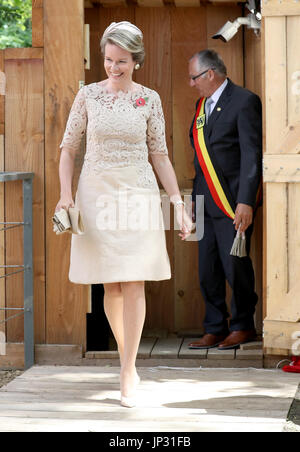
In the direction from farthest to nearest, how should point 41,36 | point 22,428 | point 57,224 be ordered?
point 41,36 < point 57,224 < point 22,428

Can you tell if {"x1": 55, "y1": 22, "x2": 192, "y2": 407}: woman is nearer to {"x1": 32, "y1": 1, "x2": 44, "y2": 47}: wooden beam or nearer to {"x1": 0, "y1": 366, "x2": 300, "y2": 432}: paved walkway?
{"x1": 0, "y1": 366, "x2": 300, "y2": 432}: paved walkway

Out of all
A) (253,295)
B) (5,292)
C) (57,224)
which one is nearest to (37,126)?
(5,292)

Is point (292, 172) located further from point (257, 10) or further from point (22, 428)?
point (22, 428)

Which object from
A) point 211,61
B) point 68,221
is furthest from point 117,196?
point 211,61

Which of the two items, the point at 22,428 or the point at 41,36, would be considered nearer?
the point at 22,428

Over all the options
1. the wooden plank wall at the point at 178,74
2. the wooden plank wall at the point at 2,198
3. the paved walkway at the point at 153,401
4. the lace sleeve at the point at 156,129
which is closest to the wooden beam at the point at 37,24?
the wooden plank wall at the point at 2,198

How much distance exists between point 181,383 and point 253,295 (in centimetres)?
86

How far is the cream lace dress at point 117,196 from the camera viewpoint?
3664 millimetres

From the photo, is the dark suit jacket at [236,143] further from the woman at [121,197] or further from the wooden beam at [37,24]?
the wooden beam at [37,24]

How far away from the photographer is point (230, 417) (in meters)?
3.43

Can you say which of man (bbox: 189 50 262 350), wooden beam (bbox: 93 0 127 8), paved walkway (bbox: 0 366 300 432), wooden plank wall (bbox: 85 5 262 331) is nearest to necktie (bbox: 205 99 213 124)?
man (bbox: 189 50 262 350)

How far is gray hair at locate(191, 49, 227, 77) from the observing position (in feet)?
15.9

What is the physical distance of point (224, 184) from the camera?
15.6 ft

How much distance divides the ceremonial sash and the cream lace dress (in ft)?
3.50
